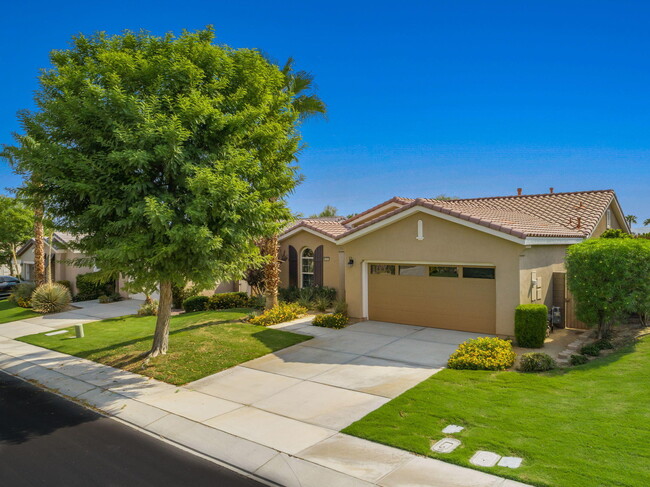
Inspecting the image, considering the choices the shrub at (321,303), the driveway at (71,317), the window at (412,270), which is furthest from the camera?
the shrub at (321,303)

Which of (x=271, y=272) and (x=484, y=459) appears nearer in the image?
(x=484, y=459)

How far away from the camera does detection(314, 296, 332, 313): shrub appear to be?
18.4 metres

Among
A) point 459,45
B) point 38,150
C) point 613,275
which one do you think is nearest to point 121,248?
point 38,150

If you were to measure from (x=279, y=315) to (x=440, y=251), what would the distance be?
651 centimetres

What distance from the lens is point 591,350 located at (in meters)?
10.7

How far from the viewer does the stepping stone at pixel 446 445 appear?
626 centimetres

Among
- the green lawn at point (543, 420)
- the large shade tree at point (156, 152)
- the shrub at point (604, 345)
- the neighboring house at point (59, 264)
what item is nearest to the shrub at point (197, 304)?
the neighboring house at point (59, 264)

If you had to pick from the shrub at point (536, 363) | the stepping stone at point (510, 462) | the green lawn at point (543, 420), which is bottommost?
the stepping stone at point (510, 462)

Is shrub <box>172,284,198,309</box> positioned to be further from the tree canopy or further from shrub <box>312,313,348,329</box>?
the tree canopy

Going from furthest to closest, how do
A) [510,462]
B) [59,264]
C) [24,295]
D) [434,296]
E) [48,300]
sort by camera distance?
[59,264] < [24,295] < [48,300] < [434,296] < [510,462]

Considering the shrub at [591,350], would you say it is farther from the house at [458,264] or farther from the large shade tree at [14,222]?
the large shade tree at [14,222]

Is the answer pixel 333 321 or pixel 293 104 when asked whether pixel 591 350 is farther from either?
pixel 293 104

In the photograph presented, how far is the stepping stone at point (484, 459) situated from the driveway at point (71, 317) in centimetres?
1714

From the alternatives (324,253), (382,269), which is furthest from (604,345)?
(324,253)
